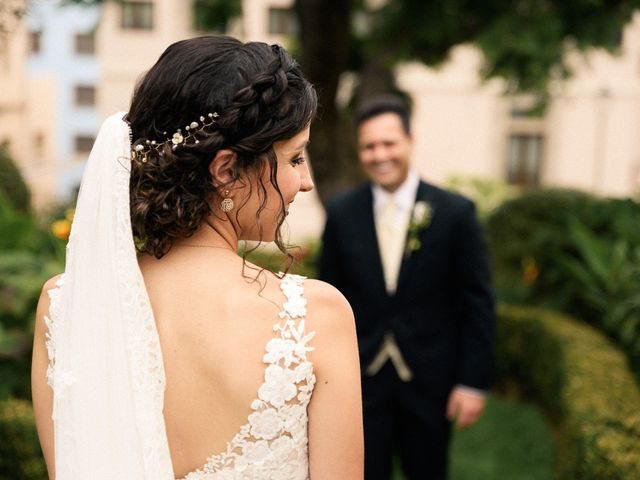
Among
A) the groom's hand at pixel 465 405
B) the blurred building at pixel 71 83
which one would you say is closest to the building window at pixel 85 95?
the blurred building at pixel 71 83

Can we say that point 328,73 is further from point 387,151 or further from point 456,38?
point 387,151

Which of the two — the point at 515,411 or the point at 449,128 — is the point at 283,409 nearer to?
the point at 515,411

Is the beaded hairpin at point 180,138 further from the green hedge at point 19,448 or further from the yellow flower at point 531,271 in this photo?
the yellow flower at point 531,271

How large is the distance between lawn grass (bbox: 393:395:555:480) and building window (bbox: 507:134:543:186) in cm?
3037

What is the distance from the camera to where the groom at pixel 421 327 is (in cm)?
415

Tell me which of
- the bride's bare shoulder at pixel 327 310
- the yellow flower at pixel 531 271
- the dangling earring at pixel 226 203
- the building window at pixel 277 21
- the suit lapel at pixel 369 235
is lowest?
the yellow flower at pixel 531 271

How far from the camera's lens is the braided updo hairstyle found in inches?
70.8

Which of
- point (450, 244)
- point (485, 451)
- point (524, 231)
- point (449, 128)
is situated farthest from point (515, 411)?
point (449, 128)

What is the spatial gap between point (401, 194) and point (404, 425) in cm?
108

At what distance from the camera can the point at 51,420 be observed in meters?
2.02

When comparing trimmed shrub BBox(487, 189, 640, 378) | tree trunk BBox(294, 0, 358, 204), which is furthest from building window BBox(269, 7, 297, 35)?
trimmed shrub BBox(487, 189, 640, 378)

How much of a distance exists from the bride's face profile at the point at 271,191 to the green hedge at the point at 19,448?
10.2ft

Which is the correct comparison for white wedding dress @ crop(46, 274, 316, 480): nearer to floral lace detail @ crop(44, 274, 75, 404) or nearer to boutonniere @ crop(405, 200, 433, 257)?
floral lace detail @ crop(44, 274, 75, 404)

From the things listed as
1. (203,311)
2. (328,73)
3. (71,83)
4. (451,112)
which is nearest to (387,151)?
(203,311)
